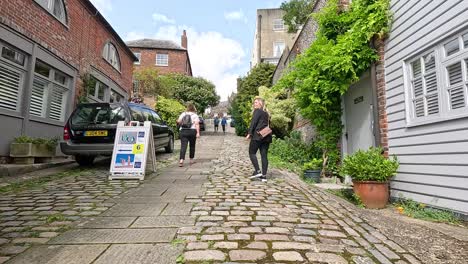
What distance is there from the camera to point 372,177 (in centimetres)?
488

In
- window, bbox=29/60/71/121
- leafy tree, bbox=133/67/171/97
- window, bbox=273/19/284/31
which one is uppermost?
window, bbox=273/19/284/31

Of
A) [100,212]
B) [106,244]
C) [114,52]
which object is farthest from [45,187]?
[114,52]

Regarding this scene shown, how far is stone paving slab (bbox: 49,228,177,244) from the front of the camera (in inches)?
113

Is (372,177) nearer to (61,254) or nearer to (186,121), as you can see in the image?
(61,254)

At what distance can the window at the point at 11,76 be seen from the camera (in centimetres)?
752

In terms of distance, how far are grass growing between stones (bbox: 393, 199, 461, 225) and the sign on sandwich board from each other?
5.07 metres

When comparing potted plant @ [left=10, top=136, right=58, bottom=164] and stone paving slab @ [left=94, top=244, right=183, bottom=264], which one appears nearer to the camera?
stone paving slab @ [left=94, top=244, right=183, bottom=264]

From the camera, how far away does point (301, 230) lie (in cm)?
323

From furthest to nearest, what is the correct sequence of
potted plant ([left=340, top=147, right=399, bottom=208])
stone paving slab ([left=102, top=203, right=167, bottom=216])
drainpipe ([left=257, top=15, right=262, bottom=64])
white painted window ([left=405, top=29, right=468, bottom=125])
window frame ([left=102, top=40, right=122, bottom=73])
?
drainpipe ([left=257, top=15, right=262, bottom=64]), window frame ([left=102, top=40, right=122, bottom=73]), potted plant ([left=340, top=147, right=399, bottom=208]), white painted window ([left=405, top=29, right=468, bottom=125]), stone paving slab ([left=102, top=203, right=167, bottom=216])

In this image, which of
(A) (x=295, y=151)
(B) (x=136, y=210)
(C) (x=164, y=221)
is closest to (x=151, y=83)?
(A) (x=295, y=151)

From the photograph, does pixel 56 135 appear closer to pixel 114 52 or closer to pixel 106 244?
pixel 114 52

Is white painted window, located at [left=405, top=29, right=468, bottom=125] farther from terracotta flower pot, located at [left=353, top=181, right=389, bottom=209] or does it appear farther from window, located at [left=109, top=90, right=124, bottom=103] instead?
window, located at [left=109, top=90, right=124, bottom=103]

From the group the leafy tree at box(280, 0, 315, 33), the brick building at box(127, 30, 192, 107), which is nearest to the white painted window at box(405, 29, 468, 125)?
the leafy tree at box(280, 0, 315, 33)

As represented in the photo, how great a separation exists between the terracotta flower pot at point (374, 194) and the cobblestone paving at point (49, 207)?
410cm
